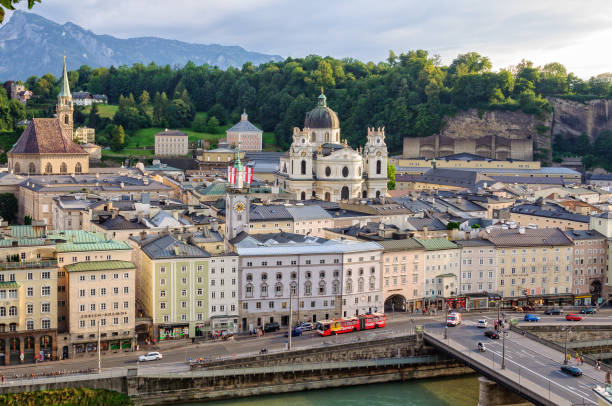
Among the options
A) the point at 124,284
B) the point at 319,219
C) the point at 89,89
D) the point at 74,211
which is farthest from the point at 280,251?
the point at 89,89

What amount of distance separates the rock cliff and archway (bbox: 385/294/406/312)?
75859 mm

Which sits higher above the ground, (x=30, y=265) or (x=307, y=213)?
(x=307, y=213)

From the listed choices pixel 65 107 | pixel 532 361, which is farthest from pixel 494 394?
pixel 65 107

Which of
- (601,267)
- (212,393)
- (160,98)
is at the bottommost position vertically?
(212,393)

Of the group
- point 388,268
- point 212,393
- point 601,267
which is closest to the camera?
point 212,393

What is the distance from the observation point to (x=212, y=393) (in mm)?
36156

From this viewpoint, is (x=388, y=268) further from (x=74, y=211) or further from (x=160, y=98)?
(x=160, y=98)

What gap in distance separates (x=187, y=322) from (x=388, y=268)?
11.6 metres

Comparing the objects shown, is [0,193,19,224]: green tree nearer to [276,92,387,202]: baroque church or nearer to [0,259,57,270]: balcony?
[276,92,387,202]: baroque church

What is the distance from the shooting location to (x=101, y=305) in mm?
38469

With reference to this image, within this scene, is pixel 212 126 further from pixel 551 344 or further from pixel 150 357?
pixel 551 344

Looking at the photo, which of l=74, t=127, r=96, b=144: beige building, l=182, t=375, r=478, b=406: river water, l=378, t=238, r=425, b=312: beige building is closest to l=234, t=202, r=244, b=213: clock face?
l=378, t=238, r=425, b=312: beige building

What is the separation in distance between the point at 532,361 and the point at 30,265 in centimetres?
2181

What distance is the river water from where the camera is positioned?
35906 millimetres
